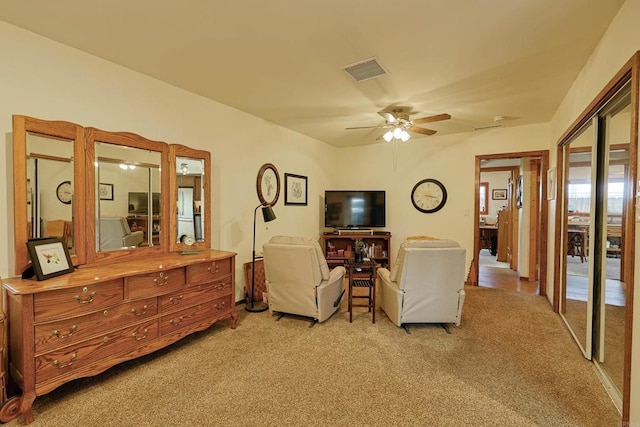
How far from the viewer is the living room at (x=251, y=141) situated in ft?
7.01

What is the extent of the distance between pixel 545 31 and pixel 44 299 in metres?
3.79

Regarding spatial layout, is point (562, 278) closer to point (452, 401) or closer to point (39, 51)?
point (452, 401)

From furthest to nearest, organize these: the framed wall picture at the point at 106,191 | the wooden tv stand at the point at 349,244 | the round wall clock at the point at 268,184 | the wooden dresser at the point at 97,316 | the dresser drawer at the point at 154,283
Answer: the wooden tv stand at the point at 349,244, the round wall clock at the point at 268,184, the framed wall picture at the point at 106,191, the dresser drawer at the point at 154,283, the wooden dresser at the point at 97,316

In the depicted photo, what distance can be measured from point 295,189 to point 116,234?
9.47 ft

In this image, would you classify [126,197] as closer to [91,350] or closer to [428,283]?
[91,350]

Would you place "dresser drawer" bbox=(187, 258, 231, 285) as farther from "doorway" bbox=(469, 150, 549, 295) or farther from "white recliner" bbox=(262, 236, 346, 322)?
"doorway" bbox=(469, 150, 549, 295)

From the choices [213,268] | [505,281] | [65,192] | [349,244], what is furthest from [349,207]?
[65,192]

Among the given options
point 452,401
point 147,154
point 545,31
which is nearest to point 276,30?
point 147,154

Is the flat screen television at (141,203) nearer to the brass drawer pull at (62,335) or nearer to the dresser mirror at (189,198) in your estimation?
the dresser mirror at (189,198)

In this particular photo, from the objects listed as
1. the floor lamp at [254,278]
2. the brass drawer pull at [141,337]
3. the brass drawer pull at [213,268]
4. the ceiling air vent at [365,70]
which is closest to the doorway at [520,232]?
the ceiling air vent at [365,70]

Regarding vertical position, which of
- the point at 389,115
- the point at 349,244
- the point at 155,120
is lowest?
the point at 349,244

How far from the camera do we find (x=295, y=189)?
515 cm

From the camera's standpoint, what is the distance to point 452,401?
2.01 metres

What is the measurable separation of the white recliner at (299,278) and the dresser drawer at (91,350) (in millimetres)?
1233
